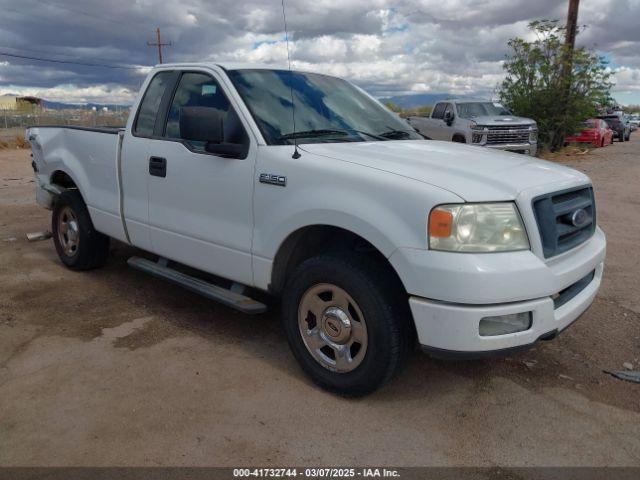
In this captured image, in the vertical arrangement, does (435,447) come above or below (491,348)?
below

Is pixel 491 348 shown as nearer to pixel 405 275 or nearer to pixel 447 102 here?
pixel 405 275

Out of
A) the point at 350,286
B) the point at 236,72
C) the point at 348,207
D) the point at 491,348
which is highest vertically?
the point at 236,72

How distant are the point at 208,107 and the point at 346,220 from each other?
1.36 metres

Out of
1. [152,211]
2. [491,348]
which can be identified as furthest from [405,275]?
[152,211]

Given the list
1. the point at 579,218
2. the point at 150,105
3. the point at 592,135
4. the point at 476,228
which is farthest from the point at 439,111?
the point at 476,228

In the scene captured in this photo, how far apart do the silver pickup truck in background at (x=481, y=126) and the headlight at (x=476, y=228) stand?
40.3ft

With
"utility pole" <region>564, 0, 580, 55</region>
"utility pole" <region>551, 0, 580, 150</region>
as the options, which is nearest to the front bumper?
"utility pole" <region>551, 0, 580, 150</region>

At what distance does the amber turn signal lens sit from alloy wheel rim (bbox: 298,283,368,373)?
0.62 meters

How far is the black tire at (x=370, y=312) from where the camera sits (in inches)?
119

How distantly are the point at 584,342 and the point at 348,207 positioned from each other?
2.31m

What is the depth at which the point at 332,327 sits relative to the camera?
3305mm

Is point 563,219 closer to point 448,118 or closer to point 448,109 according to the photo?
point 448,118

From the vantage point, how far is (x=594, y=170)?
15688 mm

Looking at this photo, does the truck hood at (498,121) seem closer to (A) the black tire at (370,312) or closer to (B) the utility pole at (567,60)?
(B) the utility pole at (567,60)
